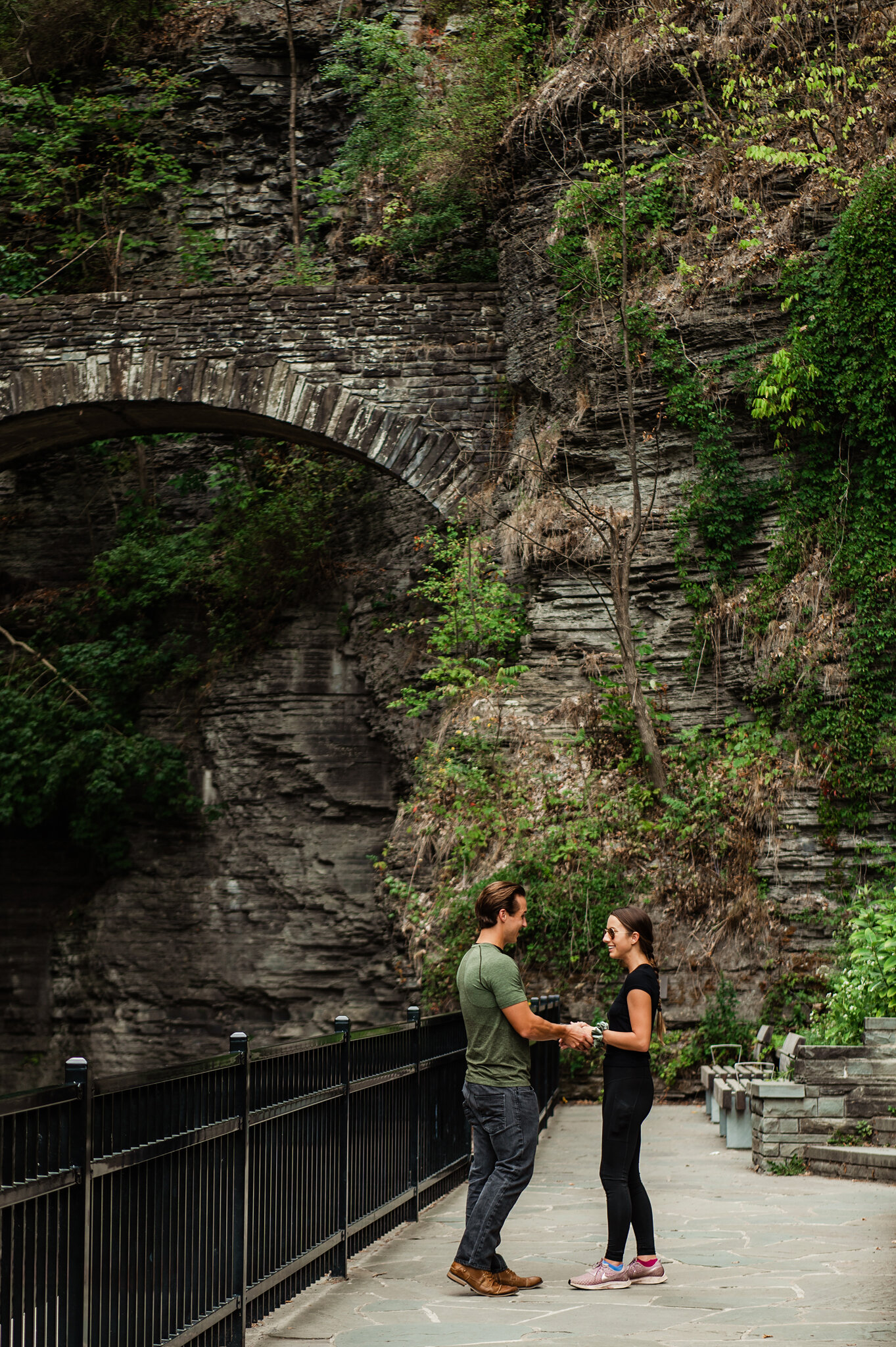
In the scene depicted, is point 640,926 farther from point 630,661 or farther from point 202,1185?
point 630,661

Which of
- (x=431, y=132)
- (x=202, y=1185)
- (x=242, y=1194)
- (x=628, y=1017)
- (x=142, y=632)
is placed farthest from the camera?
(x=142, y=632)

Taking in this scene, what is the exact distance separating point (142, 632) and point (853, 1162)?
44.9 ft

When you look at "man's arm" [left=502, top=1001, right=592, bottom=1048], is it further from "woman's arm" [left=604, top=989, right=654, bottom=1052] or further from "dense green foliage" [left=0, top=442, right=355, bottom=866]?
"dense green foliage" [left=0, top=442, right=355, bottom=866]

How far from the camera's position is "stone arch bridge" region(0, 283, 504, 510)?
16.1m

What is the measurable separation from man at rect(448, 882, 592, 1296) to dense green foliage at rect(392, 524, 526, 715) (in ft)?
30.5

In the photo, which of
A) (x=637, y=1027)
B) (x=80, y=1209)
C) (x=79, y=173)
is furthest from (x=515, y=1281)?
(x=79, y=173)

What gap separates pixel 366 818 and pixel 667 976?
6302 millimetres

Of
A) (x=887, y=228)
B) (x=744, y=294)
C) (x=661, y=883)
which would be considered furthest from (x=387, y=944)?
(x=887, y=228)

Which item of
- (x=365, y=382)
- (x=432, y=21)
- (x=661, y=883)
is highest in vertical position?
(x=432, y=21)

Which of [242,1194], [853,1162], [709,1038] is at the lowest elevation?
[709,1038]

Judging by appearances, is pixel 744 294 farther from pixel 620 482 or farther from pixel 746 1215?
pixel 746 1215

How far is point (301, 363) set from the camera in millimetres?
16188

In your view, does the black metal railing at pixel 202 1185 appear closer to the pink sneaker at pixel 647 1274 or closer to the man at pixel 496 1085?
the man at pixel 496 1085

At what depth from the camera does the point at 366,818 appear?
17.8 m
